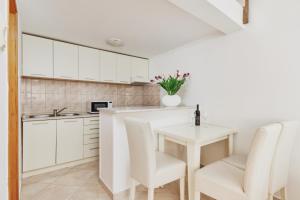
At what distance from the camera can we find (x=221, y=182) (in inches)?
52.3

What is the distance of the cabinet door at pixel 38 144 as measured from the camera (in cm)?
229

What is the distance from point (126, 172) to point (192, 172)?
0.78 m

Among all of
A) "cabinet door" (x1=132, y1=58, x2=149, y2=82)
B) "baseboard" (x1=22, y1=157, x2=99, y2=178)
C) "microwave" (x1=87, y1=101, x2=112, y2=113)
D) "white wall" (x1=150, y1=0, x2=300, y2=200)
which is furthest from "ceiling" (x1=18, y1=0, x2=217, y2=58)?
"baseboard" (x1=22, y1=157, x2=99, y2=178)

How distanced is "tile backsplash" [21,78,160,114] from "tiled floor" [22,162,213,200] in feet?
3.87

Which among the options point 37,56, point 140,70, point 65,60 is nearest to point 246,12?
point 140,70

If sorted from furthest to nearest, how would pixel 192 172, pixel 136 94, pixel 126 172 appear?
pixel 136 94 < pixel 126 172 < pixel 192 172

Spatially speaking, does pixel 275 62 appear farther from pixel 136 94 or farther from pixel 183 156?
pixel 136 94

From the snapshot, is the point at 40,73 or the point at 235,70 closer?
the point at 235,70

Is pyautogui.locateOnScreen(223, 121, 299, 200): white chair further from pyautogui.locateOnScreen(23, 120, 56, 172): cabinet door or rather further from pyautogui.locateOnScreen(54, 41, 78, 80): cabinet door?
pyautogui.locateOnScreen(54, 41, 78, 80): cabinet door

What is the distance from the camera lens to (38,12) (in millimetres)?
1859

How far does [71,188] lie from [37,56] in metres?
2.02

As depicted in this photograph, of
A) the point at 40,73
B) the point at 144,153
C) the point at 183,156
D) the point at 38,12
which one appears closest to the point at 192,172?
the point at 144,153

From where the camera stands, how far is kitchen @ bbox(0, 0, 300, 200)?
142 centimetres

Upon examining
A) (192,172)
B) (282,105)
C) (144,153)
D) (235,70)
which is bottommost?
(192,172)
